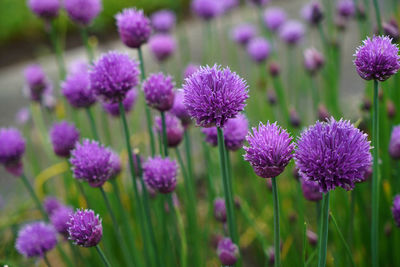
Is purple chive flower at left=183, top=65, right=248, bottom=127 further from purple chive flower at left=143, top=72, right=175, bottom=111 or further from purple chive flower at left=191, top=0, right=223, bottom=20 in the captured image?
purple chive flower at left=191, top=0, right=223, bottom=20

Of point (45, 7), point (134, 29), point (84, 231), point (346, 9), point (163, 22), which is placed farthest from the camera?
point (163, 22)

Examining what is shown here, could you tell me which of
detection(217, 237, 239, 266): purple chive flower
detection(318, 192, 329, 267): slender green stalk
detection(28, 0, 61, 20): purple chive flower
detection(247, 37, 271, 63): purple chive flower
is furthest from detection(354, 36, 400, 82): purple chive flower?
detection(247, 37, 271, 63): purple chive flower

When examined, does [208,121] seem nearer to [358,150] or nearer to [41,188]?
[358,150]

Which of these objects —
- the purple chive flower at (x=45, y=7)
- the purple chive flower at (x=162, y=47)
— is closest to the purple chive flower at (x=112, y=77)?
the purple chive flower at (x=45, y=7)

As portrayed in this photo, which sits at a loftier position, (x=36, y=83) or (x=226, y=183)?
(x=36, y=83)

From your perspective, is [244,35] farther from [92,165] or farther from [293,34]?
[92,165]

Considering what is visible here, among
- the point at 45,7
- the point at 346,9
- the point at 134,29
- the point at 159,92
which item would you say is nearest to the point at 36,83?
the point at 45,7

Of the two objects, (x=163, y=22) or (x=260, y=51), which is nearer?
(x=260, y=51)
